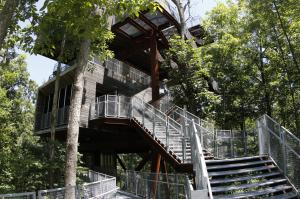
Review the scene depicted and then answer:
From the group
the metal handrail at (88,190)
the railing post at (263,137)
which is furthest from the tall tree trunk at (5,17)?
the railing post at (263,137)

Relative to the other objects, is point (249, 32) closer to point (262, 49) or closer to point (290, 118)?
point (262, 49)

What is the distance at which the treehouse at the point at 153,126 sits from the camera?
934cm

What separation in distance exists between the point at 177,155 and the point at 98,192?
348cm

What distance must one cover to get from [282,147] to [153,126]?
599 centimetres

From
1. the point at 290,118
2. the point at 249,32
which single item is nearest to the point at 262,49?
the point at 249,32

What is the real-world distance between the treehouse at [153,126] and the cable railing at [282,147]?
6cm

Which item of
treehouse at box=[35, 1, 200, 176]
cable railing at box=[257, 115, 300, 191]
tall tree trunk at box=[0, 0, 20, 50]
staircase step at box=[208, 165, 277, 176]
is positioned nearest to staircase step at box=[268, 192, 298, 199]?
cable railing at box=[257, 115, 300, 191]

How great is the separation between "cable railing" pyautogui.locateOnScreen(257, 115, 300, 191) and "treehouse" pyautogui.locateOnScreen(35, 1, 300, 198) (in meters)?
0.06

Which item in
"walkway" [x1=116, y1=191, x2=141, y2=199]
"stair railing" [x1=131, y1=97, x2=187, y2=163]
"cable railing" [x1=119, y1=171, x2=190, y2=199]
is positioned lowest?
"walkway" [x1=116, y1=191, x2=141, y2=199]

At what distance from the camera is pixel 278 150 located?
34.2ft

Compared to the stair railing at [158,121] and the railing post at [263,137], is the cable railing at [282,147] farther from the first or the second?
the stair railing at [158,121]

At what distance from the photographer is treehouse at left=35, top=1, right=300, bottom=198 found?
30.6ft

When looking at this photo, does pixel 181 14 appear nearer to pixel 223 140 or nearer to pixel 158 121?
pixel 158 121

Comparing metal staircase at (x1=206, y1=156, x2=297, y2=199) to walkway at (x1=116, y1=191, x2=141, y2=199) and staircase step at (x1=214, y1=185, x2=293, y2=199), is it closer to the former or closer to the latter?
staircase step at (x1=214, y1=185, x2=293, y2=199)
